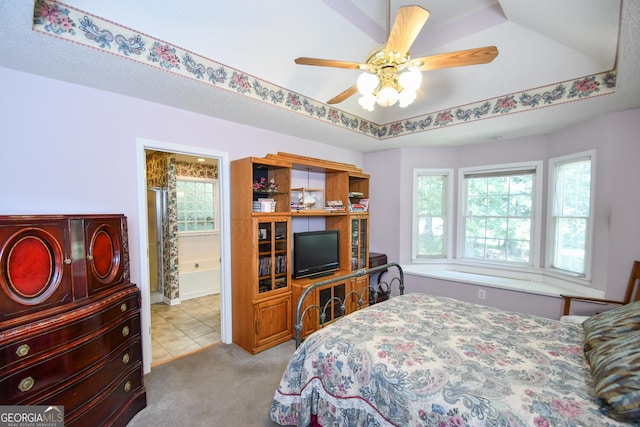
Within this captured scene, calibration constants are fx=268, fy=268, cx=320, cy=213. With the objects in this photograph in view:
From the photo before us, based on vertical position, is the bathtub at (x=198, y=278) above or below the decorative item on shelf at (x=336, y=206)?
below

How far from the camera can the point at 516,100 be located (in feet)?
9.16

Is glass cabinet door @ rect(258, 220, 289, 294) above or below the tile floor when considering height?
above

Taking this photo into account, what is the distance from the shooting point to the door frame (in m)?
2.46

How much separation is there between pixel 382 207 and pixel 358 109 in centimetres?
174

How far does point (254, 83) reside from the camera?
2.48m

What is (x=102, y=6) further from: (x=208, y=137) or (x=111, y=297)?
(x=111, y=297)

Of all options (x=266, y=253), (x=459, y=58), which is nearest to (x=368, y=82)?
(x=459, y=58)

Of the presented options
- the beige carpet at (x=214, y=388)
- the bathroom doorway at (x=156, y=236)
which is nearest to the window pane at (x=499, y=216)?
the beige carpet at (x=214, y=388)

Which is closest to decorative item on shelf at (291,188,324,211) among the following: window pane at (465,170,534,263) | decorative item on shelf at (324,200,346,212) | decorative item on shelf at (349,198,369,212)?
decorative item on shelf at (324,200,346,212)

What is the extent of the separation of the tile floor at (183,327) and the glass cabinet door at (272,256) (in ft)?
3.26

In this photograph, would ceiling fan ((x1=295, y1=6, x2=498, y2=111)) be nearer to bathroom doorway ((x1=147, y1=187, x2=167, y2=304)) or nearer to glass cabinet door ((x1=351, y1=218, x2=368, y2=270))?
glass cabinet door ((x1=351, y1=218, x2=368, y2=270))

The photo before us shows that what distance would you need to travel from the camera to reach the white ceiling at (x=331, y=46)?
5.81 ft

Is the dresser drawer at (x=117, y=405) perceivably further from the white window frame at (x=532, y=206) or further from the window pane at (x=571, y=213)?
the window pane at (x=571, y=213)

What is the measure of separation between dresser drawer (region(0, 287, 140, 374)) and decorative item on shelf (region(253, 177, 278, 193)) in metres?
1.57
